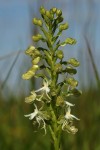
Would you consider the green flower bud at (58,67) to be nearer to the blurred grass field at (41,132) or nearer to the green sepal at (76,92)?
the green sepal at (76,92)

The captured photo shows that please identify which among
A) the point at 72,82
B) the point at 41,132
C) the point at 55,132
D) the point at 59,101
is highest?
the point at 41,132

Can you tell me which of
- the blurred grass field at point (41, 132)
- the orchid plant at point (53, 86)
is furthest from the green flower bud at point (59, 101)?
the blurred grass field at point (41, 132)

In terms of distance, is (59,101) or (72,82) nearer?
(59,101)

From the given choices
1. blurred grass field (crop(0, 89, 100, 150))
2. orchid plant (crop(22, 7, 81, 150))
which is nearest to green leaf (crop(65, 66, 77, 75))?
orchid plant (crop(22, 7, 81, 150))

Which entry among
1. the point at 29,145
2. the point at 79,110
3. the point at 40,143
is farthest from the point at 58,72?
the point at 79,110

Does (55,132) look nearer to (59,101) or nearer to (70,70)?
(59,101)

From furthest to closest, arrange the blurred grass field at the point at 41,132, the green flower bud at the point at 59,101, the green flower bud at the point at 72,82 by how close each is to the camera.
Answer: the blurred grass field at the point at 41,132 → the green flower bud at the point at 72,82 → the green flower bud at the point at 59,101

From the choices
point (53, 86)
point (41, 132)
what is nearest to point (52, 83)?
point (53, 86)
